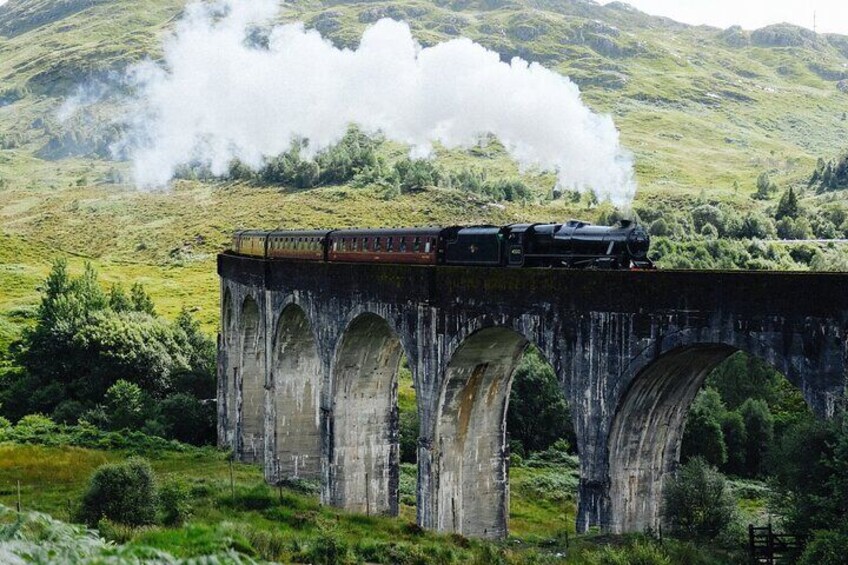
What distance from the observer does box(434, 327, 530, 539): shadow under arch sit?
2867 centimetres

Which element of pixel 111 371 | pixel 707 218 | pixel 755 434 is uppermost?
pixel 707 218

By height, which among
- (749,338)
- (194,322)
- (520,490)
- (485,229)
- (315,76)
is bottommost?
(520,490)

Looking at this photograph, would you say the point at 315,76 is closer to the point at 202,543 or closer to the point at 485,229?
the point at 485,229

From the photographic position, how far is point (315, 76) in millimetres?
181375

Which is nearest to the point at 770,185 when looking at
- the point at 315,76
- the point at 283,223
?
the point at 283,223

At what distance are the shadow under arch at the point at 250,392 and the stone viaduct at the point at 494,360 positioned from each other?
118 cm

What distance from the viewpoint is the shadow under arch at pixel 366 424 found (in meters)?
35.5

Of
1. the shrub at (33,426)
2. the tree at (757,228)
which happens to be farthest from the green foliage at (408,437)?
the tree at (757,228)

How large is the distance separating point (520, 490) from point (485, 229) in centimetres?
1803

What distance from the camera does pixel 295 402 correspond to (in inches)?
1715

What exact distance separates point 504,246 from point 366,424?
450 inches

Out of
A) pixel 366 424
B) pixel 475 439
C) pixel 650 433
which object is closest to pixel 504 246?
pixel 475 439

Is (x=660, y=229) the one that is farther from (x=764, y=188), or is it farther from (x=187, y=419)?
(x=187, y=419)

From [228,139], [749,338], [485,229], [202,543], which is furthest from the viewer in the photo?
[228,139]
